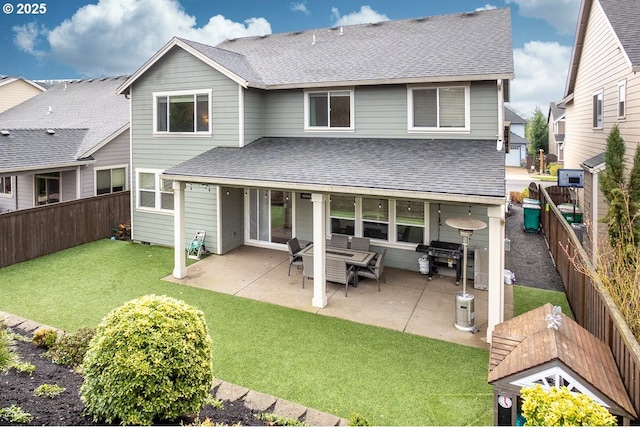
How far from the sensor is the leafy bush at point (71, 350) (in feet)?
20.7

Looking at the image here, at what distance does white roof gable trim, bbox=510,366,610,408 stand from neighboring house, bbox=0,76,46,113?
30.6 meters

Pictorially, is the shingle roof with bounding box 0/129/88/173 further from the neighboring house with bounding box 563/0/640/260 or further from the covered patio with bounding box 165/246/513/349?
the neighboring house with bounding box 563/0/640/260

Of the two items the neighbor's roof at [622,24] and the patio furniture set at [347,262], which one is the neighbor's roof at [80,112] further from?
the neighbor's roof at [622,24]

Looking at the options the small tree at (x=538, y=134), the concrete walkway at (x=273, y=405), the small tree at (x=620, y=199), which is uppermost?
the small tree at (x=538, y=134)

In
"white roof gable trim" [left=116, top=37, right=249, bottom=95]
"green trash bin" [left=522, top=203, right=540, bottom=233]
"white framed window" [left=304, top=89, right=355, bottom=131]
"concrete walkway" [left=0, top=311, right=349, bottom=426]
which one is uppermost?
"white roof gable trim" [left=116, top=37, right=249, bottom=95]

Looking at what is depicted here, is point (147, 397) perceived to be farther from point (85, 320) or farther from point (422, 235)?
point (422, 235)

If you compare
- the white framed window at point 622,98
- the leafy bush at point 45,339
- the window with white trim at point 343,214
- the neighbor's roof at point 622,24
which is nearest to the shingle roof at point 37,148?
the leafy bush at point 45,339

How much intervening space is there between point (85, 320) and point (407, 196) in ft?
23.9

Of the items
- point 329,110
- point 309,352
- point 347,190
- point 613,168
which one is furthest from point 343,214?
point 613,168

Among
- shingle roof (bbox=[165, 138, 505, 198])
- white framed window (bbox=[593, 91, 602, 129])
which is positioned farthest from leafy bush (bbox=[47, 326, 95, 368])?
white framed window (bbox=[593, 91, 602, 129])

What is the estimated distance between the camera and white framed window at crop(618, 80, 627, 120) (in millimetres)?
12305

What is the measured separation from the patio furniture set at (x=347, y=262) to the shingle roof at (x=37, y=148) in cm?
1005

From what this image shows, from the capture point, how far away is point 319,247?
9266mm

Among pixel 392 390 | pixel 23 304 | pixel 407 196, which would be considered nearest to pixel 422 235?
pixel 407 196
